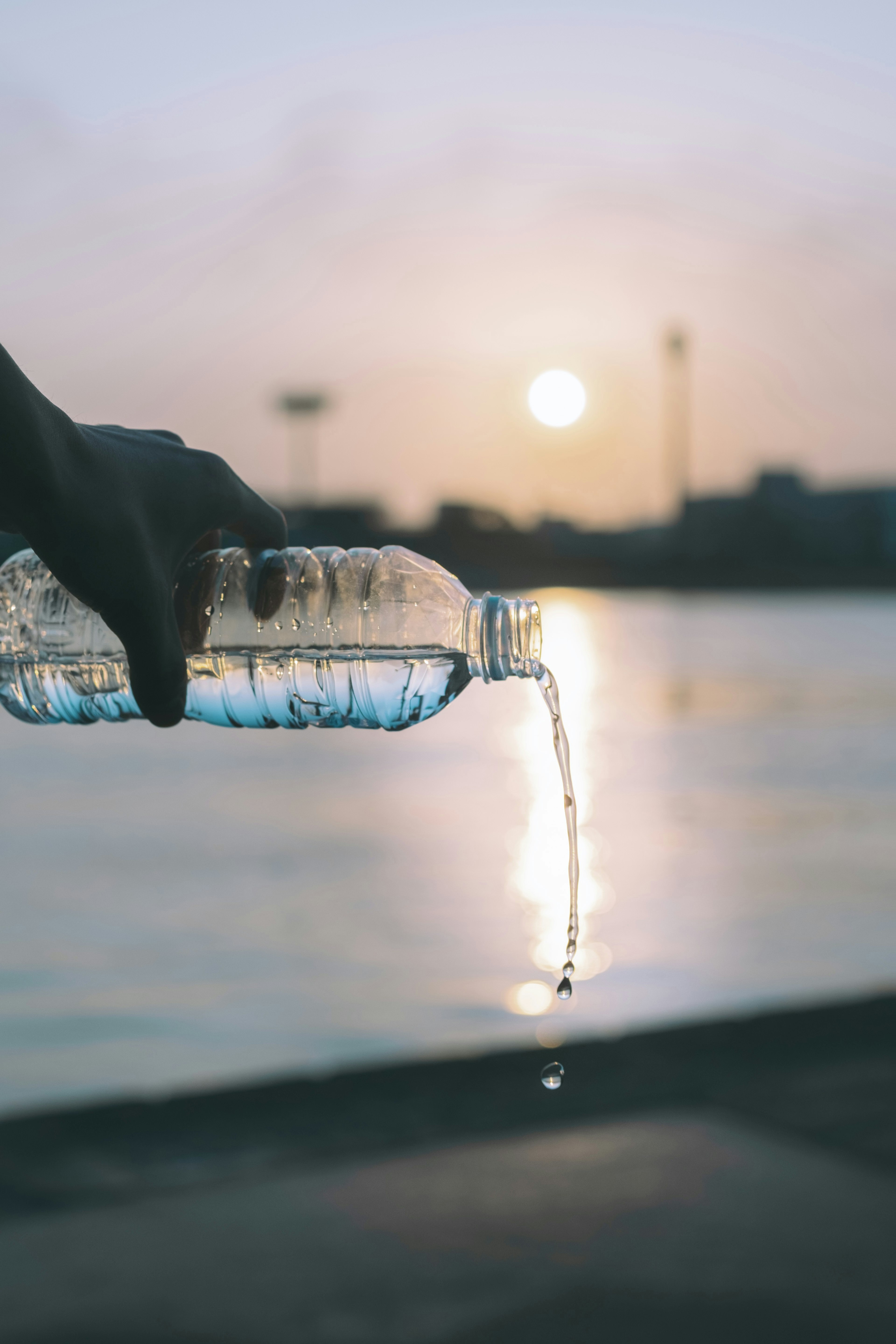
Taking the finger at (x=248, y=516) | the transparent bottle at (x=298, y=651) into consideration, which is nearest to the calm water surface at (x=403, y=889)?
the transparent bottle at (x=298, y=651)

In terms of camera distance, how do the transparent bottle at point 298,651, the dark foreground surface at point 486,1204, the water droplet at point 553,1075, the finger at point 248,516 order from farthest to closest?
the dark foreground surface at point 486,1204
the water droplet at point 553,1075
the transparent bottle at point 298,651
the finger at point 248,516

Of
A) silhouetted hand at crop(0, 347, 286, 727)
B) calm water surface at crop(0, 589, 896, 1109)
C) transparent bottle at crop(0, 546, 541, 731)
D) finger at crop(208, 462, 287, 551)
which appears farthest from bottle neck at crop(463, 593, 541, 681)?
calm water surface at crop(0, 589, 896, 1109)

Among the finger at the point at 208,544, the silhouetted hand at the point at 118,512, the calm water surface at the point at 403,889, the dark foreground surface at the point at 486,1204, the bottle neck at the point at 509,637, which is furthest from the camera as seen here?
the calm water surface at the point at 403,889

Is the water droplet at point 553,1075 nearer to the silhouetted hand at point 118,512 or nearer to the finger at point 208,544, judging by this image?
the finger at point 208,544

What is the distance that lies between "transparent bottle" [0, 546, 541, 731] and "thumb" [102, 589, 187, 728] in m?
0.45

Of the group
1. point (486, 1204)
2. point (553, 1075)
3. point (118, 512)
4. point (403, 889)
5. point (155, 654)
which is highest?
point (118, 512)

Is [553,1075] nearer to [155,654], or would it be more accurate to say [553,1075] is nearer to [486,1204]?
[486,1204]

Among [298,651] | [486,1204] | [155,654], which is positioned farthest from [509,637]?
[486,1204]

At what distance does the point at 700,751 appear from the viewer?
1412 cm

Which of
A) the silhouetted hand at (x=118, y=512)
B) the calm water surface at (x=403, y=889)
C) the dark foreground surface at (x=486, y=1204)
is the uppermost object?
the silhouetted hand at (x=118, y=512)

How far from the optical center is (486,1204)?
12.1ft

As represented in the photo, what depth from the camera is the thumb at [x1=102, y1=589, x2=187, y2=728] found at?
5.20 ft

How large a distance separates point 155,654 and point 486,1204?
2.46m

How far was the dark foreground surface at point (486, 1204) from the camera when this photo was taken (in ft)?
10.5
